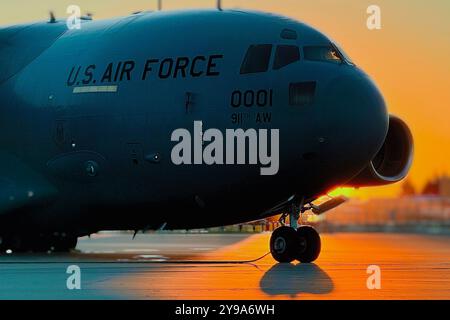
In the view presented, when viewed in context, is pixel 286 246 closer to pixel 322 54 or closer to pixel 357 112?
pixel 357 112

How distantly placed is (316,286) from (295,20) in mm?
Result: 7876

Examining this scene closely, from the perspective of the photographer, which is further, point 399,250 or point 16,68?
point 399,250

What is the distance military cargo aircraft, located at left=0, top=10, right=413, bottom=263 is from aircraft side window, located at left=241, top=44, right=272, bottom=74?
2 centimetres

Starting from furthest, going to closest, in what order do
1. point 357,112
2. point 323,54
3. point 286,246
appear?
point 286,246 < point 323,54 < point 357,112

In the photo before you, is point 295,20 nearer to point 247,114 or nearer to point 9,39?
point 247,114

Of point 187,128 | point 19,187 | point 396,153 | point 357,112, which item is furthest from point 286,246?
point 19,187

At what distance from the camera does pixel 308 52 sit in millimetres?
23359

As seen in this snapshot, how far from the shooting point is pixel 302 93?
22.4 m

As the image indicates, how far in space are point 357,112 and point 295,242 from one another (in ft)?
9.73

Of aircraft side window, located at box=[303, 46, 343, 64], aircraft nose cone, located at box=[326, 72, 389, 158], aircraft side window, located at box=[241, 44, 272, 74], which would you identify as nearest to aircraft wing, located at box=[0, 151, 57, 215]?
aircraft side window, located at box=[241, 44, 272, 74]

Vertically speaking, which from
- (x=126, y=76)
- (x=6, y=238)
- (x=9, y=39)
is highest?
(x=9, y=39)

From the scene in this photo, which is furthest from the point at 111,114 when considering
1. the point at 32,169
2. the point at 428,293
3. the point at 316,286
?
the point at 428,293

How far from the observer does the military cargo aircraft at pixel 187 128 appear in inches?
888
